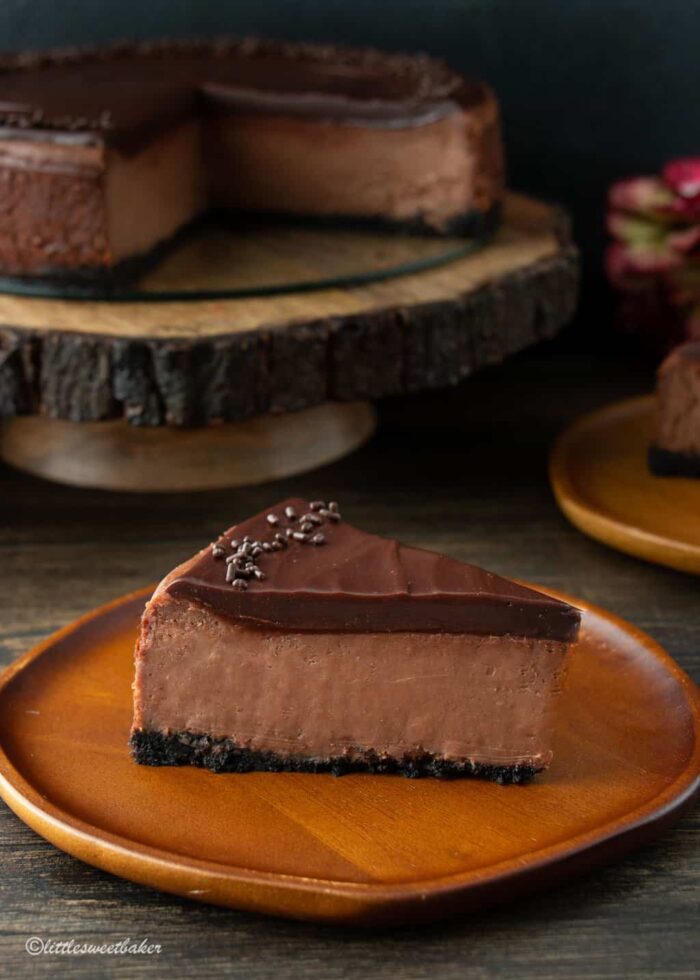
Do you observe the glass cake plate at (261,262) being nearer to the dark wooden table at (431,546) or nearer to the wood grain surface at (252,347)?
the wood grain surface at (252,347)

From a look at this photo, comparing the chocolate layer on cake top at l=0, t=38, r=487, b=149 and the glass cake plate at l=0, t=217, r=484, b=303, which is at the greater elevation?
the chocolate layer on cake top at l=0, t=38, r=487, b=149

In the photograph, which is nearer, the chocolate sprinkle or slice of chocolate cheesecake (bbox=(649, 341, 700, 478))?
the chocolate sprinkle

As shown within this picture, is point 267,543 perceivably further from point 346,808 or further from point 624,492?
point 624,492

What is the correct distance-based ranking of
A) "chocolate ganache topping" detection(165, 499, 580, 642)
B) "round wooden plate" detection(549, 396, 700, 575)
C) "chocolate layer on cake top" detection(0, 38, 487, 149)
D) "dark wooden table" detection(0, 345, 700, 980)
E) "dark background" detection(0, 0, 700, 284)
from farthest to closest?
1. "dark background" detection(0, 0, 700, 284)
2. "chocolate layer on cake top" detection(0, 38, 487, 149)
3. "round wooden plate" detection(549, 396, 700, 575)
4. "chocolate ganache topping" detection(165, 499, 580, 642)
5. "dark wooden table" detection(0, 345, 700, 980)

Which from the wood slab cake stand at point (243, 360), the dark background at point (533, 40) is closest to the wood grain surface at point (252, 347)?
the wood slab cake stand at point (243, 360)

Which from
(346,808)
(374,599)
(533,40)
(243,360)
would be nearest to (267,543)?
(374,599)

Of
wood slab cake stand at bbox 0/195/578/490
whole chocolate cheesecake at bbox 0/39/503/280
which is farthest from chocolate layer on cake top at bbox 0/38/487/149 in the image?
wood slab cake stand at bbox 0/195/578/490

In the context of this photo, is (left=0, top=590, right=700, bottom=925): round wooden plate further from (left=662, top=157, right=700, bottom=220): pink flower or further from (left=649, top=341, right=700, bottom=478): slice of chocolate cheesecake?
(left=662, top=157, right=700, bottom=220): pink flower
